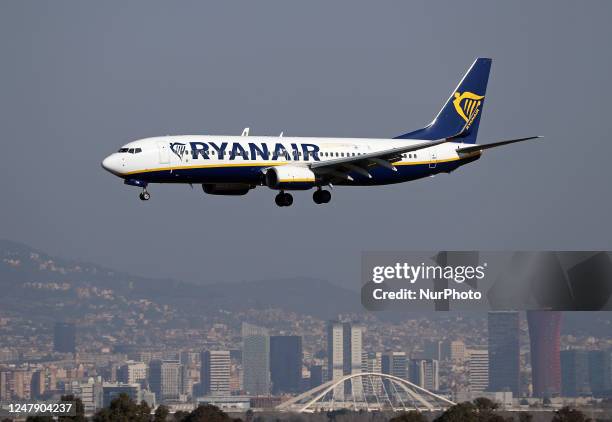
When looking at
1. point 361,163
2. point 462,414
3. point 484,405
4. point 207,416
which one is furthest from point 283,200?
point 207,416

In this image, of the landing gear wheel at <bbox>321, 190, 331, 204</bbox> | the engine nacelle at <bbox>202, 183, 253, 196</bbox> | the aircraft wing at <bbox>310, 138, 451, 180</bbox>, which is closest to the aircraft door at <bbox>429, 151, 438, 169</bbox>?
the aircraft wing at <bbox>310, 138, 451, 180</bbox>

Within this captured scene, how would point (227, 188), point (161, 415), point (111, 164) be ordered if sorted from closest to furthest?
point (111, 164) < point (227, 188) < point (161, 415)

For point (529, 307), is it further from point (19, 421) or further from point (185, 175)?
point (19, 421)

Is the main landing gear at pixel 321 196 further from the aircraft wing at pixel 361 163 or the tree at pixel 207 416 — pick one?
the tree at pixel 207 416

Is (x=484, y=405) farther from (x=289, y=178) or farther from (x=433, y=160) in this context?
(x=289, y=178)

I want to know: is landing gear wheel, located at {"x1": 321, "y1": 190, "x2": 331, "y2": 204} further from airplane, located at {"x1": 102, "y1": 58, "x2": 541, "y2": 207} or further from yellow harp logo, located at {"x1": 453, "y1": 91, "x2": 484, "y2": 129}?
yellow harp logo, located at {"x1": 453, "y1": 91, "x2": 484, "y2": 129}

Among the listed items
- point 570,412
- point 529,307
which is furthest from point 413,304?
point 570,412
